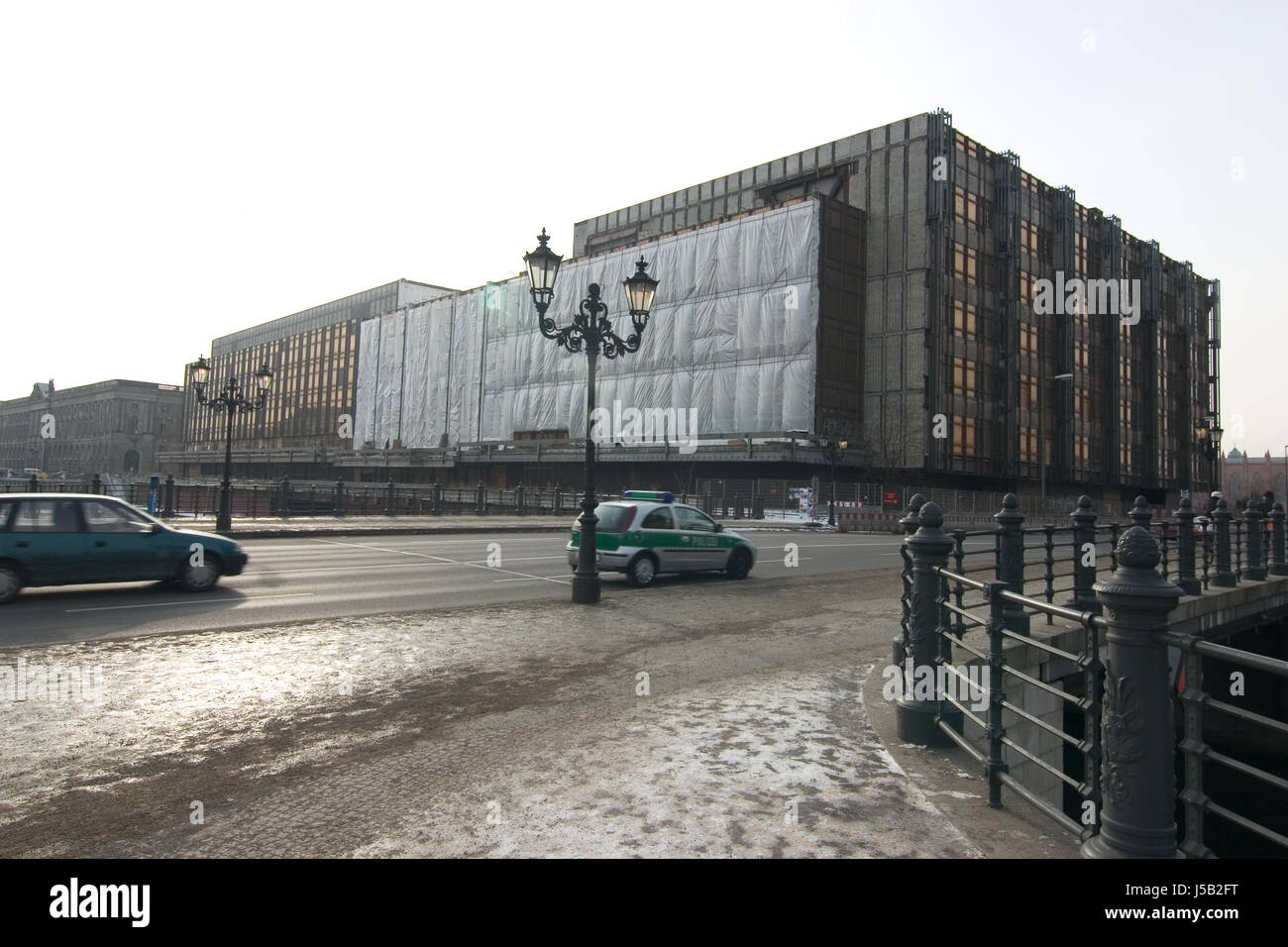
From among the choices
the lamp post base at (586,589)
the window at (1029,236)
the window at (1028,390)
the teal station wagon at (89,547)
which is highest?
the window at (1029,236)

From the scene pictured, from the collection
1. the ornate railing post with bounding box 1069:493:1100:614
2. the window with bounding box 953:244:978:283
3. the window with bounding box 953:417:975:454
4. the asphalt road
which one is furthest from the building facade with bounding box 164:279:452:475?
the ornate railing post with bounding box 1069:493:1100:614

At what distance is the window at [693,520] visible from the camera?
14883 mm

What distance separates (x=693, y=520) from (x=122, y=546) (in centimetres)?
919

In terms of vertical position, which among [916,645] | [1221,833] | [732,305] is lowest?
[1221,833]

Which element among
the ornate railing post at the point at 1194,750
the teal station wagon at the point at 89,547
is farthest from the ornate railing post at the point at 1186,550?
the teal station wagon at the point at 89,547

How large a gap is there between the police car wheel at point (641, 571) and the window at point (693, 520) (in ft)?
3.47

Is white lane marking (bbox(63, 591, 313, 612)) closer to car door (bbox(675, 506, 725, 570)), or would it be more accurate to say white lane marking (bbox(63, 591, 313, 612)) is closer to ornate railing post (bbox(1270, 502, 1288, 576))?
car door (bbox(675, 506, 725, 570))

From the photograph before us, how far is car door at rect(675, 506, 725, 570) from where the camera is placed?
14.8 meters

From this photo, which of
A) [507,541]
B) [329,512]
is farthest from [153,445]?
[507,541]

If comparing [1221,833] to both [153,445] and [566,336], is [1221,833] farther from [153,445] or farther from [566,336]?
[153,445]

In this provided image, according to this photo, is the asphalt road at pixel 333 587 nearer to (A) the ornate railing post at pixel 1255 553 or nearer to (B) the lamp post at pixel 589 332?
(B) the lamp post at pixel 589 332
